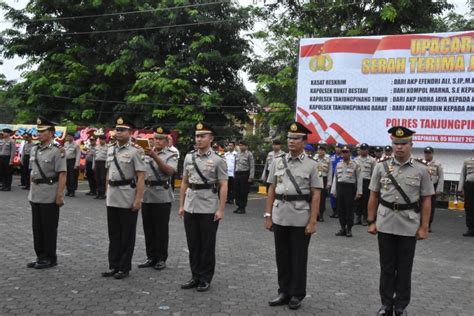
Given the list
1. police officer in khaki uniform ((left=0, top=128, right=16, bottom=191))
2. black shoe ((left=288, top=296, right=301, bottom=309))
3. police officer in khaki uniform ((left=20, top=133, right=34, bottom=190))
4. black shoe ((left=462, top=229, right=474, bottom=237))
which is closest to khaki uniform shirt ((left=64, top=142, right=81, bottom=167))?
police officer in khaki uniform ((left=20, top=133, right=34, bottom=190))

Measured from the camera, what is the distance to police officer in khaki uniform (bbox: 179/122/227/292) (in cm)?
605

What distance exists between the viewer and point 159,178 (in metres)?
7.05

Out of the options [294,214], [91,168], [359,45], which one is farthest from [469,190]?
[91,168]

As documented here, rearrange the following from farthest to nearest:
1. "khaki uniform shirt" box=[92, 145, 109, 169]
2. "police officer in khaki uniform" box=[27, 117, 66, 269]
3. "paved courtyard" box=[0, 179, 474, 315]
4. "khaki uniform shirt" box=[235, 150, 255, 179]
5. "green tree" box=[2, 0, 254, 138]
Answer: "green tree" box=[2, 0, 254, 138]
"khaki uniform shirt" box=[92, 145, 109, 169]
"khaki uniform shirt" box=[235, 150, 255, 179]
"police officer in khaki uniform" box=[27, 117, 66, 269]
"paved courtyard" box=[0, 179, 474, 315]

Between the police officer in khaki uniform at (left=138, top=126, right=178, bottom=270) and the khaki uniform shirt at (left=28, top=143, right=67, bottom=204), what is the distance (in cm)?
110

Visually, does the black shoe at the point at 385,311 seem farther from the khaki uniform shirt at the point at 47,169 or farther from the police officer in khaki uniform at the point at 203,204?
the khaki uniform shirt at the point at 47,169

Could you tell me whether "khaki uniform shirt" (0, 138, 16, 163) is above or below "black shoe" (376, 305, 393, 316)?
above

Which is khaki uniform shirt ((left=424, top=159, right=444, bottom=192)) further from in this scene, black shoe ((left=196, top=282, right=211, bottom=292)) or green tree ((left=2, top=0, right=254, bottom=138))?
green tree ((left=2, top=0, right=254, bottom=138))

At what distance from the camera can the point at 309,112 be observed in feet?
49.1

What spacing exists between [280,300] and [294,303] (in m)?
0.17

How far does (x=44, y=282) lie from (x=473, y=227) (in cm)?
862

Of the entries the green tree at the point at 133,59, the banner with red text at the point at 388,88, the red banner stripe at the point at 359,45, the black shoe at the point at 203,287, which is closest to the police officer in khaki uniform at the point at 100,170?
the banner with red text at the point at 388,88

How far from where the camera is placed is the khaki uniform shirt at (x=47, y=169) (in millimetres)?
6844

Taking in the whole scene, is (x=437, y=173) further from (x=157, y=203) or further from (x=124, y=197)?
(x=124, y=197)
